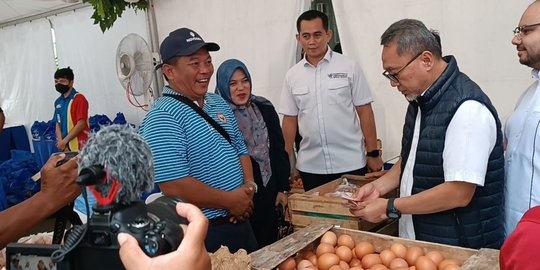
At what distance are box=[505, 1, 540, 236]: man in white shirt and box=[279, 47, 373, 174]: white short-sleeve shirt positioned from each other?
1436 mm

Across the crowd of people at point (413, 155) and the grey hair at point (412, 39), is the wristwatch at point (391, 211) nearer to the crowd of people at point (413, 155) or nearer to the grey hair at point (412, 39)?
the crowd of people at point (413, 155)

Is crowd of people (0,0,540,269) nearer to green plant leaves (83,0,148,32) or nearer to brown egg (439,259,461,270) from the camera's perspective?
brown egg (439,259,461,270)

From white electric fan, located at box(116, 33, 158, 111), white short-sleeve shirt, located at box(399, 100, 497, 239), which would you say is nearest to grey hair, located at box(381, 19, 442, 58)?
white short-sleeve shirt, located at box(399, 100, 497, 239)

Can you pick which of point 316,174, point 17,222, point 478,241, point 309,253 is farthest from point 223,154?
point 316,174

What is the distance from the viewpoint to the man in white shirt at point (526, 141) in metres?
1.76

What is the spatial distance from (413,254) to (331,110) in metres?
1.65

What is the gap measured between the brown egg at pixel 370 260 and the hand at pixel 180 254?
1214mm

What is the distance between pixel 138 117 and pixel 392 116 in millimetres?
3360

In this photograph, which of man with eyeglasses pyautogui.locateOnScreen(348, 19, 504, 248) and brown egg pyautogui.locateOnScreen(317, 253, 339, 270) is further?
brown egg pyautogui.locateOnScreen(317, 253, 339, 270)

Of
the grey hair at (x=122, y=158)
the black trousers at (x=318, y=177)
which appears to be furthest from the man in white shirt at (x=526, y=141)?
the grey hair at (x=122, y=158)

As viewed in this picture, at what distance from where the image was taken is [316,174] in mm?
3391

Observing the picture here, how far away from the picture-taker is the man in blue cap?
1874 mm

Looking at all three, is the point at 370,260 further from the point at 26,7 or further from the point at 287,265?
the point at 26,7

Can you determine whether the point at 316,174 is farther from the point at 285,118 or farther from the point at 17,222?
the point at 17,222
